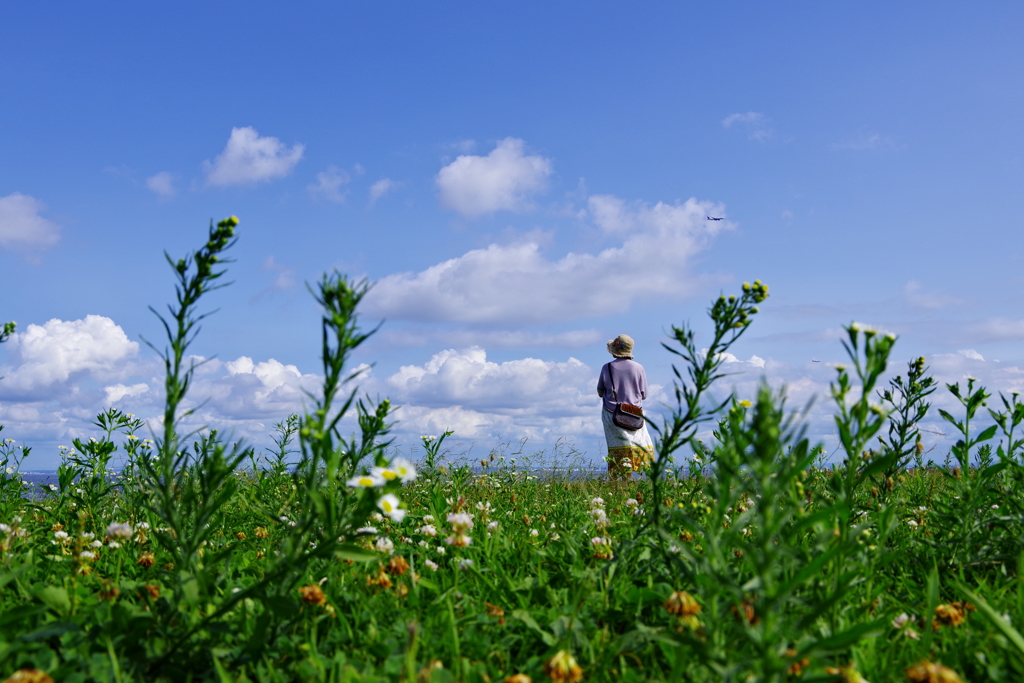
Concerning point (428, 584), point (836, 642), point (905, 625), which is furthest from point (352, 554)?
point (905, 625)

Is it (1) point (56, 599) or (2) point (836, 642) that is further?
(1) point (56, 599)

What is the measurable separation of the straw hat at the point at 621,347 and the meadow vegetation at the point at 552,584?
24.2 feet

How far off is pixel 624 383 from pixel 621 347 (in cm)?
64

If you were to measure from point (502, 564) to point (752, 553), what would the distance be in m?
1.97

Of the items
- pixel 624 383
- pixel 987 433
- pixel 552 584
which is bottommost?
pixel 552 584

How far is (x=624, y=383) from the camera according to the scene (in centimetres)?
1073

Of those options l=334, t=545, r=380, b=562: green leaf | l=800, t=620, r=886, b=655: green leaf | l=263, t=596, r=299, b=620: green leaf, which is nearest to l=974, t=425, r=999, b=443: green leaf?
l=800, t=620, r=886, b=655: green leaf

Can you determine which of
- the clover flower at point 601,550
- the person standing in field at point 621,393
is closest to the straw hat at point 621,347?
the person standing in field at point 621,393

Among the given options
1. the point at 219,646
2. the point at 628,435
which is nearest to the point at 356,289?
the point at 219,646

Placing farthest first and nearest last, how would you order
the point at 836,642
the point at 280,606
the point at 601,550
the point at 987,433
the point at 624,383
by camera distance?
1. the point at 624,383
2. the point at 987,433
3. the point at 601,550
4. the point at 280,606
5. the point at 836,642

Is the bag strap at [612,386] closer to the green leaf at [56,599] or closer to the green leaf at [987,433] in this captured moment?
the green leaf at [987,433]

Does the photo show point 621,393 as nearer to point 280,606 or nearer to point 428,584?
point 428,584

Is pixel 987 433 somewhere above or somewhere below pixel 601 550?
above

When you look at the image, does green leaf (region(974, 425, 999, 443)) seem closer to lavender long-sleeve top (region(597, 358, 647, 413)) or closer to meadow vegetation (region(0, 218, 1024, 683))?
meadow vegetation (region(0, 218, 1024, 683))
